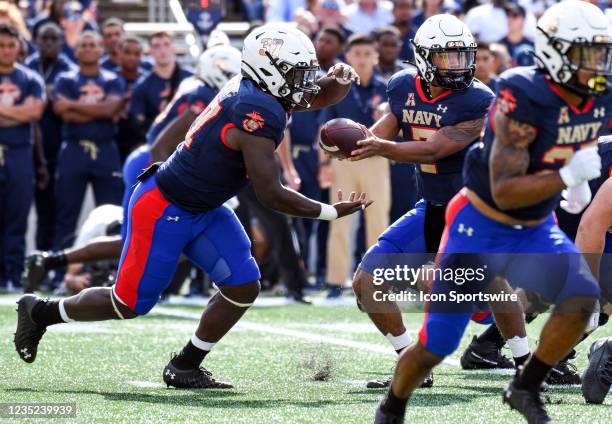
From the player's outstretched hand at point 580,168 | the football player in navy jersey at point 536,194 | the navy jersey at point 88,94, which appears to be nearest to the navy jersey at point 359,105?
the navy jersey at point 88,94

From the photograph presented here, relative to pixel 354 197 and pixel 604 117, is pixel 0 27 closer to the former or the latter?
pixel 354 197

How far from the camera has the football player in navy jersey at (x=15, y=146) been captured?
9595 mm

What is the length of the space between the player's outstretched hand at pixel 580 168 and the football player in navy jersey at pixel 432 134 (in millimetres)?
1507

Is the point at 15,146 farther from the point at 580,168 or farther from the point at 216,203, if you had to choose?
the point at 580,168

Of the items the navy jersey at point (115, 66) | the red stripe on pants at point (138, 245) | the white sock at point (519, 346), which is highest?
the red stripe on pants at point (138, 245)

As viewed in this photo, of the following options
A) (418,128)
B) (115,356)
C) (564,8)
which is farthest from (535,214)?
(115,356)

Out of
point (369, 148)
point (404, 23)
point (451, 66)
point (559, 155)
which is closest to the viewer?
point (559, 155)

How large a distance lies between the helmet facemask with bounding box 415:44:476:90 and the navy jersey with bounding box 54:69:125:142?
473 centimetres

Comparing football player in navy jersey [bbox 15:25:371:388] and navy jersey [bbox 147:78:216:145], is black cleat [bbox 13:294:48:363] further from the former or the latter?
navy jersey [bbox 147:78:216:145]

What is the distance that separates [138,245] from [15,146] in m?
4.60

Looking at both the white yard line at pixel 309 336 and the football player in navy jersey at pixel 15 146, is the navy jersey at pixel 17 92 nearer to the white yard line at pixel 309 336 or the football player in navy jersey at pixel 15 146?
the football player in navy jersey at pixel 15 146

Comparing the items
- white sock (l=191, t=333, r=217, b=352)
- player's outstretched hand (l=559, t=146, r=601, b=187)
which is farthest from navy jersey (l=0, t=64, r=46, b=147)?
player's outstretched hand (l=559, t=146, r=601, b=187)

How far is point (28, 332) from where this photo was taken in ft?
18.9

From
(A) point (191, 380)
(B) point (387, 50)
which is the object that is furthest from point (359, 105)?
(A) point (191, 380)
